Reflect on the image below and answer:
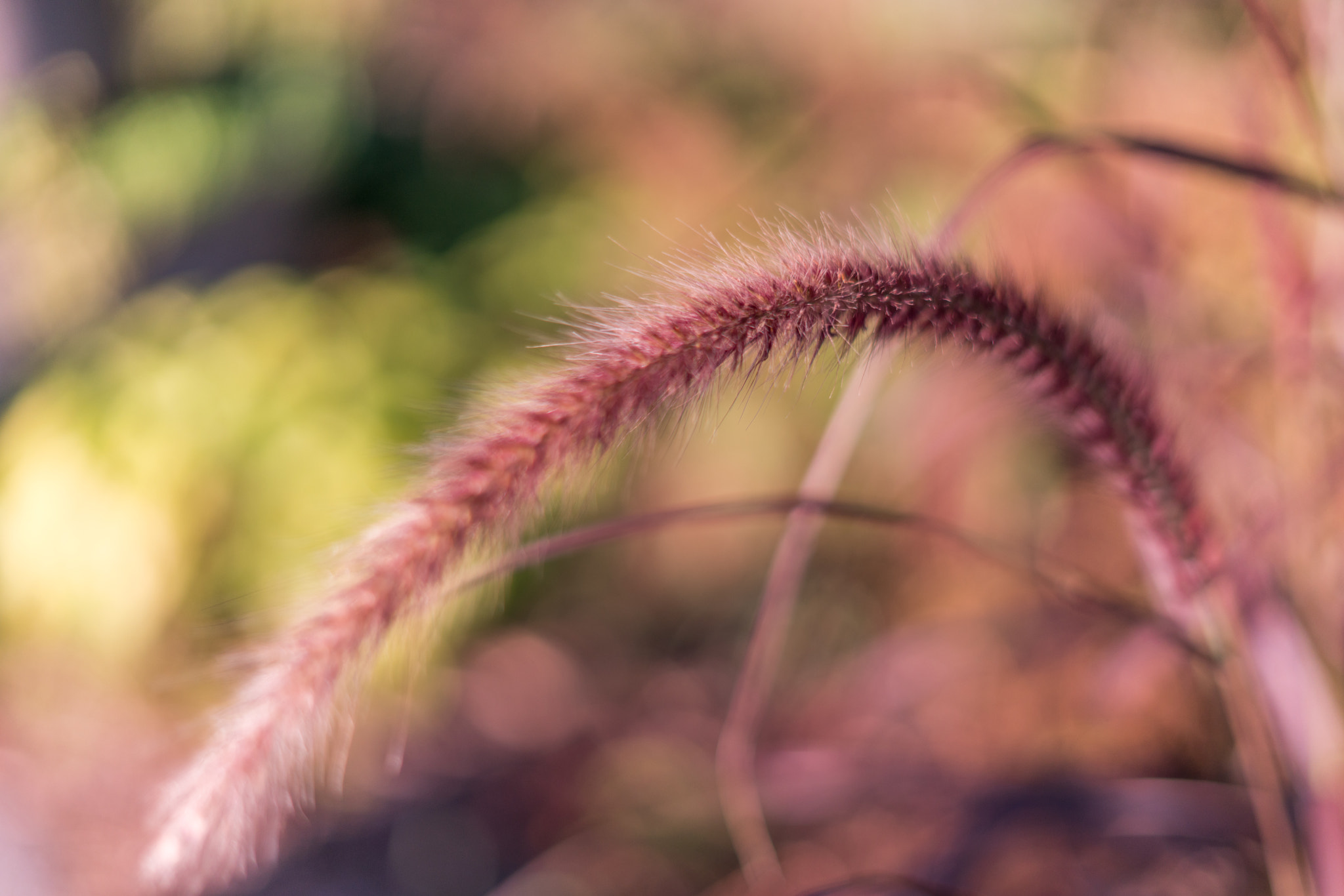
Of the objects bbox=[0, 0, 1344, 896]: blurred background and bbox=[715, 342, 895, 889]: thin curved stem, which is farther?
bbox=[0, 0, 1344, 896]: blurred background

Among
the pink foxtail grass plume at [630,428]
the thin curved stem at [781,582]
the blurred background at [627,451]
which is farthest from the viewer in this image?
the blurred background at [627,451]

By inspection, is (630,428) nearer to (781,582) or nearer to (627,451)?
(627,451)

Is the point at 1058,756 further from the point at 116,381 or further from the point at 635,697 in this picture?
the point at 116,381

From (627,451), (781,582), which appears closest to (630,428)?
(627,451)

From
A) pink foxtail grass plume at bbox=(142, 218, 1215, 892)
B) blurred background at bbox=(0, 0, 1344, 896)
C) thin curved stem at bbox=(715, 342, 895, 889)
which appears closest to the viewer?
pink foxtail grass plume at bbox=(142, 218, 1215, 892)

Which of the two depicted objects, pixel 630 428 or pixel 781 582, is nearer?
pixel 630 428
